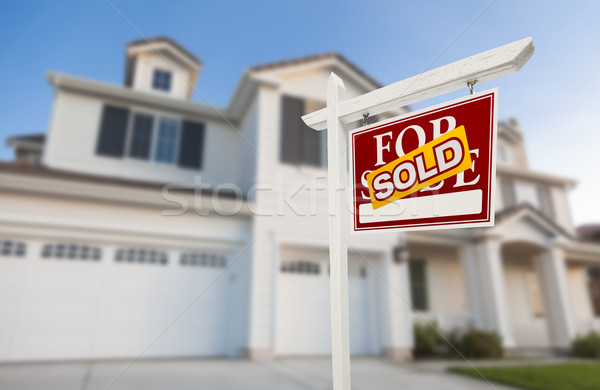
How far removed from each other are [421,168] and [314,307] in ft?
21.3

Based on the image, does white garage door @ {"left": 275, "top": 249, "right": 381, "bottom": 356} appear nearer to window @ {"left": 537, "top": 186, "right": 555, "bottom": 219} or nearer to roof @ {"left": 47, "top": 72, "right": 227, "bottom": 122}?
roof @ {"left": 47, "top": 72, "right": 227, "bottom": 122}

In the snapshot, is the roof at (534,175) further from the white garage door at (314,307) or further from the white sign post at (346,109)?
the white sign post at (346,109)

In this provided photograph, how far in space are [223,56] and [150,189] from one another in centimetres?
608

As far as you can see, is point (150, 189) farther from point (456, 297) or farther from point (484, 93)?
point (456, 297)

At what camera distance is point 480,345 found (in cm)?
899

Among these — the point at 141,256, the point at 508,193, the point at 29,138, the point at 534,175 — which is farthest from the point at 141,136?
the point at 534,175

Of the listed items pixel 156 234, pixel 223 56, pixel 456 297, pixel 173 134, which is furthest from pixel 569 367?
pixel 223 56

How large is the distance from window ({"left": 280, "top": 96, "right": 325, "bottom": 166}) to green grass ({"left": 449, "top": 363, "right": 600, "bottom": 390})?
528cm

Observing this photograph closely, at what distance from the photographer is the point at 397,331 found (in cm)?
833

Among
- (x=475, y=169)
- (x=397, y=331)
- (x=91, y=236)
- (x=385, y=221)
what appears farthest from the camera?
(x=397, y=331)

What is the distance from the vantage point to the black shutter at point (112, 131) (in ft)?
29.1

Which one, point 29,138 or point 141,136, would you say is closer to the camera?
point 141,136

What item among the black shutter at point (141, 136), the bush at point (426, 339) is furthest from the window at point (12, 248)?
the bush at point (426, 339)

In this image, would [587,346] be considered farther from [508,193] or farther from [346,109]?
[346,109]
